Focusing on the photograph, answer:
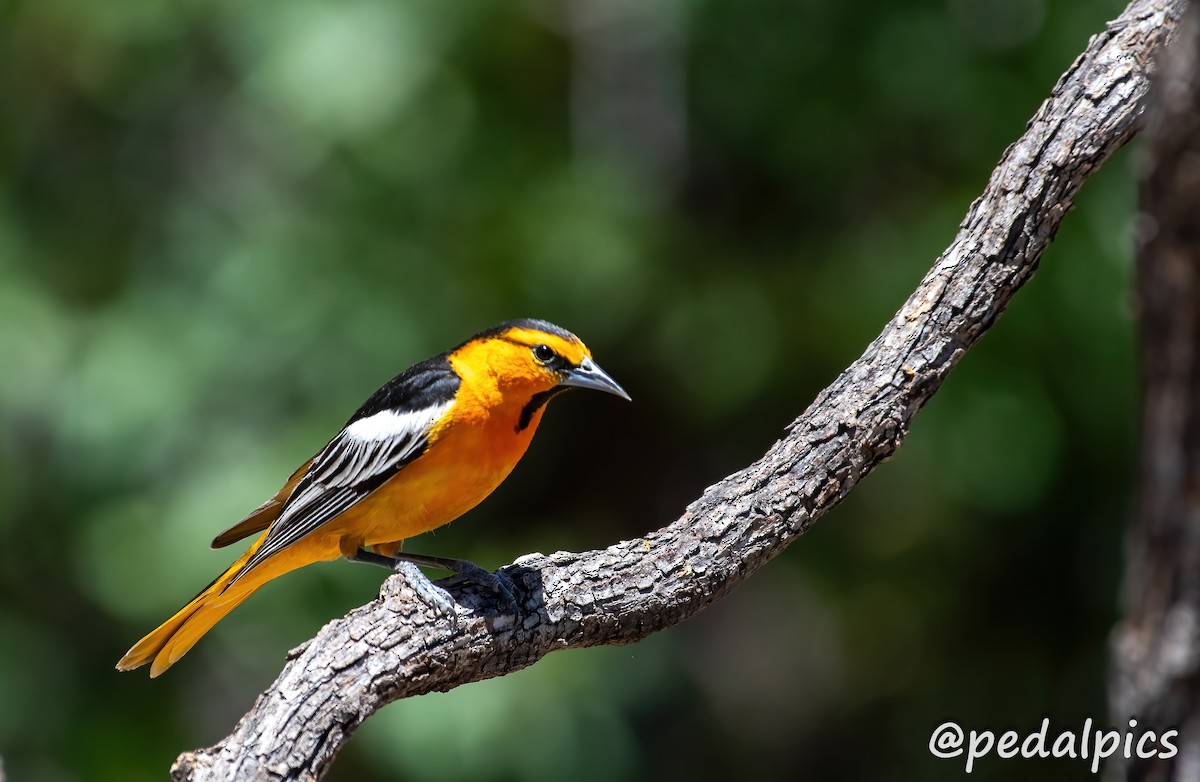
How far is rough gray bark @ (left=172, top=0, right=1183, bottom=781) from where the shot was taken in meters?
3.62

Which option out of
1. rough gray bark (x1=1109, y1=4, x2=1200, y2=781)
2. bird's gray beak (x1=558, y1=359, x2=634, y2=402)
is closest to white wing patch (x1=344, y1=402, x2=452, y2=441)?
bird's gray beak (x1=558, y1=359, x2=634, y2=402)

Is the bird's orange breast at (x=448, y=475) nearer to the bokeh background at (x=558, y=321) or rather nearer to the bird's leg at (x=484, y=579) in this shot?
the bird's leg at (x=484, y=579)

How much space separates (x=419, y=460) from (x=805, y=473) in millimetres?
1430

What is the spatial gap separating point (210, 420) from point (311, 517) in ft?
7.99

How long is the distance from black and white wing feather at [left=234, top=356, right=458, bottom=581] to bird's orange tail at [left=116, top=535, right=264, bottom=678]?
0.19 metres

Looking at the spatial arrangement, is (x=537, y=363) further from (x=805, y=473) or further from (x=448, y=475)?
(x=805, y=473)

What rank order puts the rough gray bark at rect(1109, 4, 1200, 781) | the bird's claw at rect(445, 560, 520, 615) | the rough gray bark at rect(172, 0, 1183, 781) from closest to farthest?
the rough gray bark at rect(1109, 4, 1200, 781) < the rough gray bark at rect(172, 0, 1183, 781) < the bird's claw at rect(445, 560, 520, 615)

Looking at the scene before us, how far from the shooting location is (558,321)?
6.86m

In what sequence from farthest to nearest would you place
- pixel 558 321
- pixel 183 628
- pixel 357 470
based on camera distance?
pixel 558 321
pixel 183 628
pixel 357 470

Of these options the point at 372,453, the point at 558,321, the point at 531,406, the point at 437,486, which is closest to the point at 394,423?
the point at 372,453

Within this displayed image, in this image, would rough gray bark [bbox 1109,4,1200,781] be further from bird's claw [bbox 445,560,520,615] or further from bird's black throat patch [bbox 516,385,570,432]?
bird's black throat patch [bbox 516,385,570,432]

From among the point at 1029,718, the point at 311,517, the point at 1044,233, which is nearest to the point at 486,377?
the point at 311,517

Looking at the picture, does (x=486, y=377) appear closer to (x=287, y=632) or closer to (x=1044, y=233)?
(x=1044, y=233)

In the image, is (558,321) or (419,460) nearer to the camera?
(419,460)
